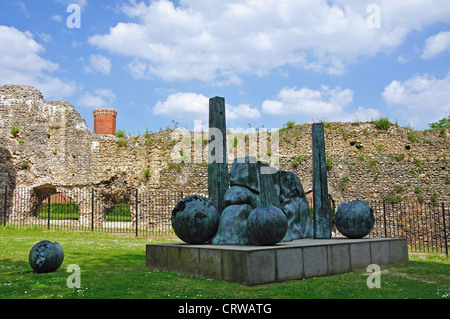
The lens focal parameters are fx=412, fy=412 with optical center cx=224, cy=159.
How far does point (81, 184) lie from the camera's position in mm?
21953

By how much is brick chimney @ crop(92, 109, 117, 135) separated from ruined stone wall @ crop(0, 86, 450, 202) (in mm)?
15359

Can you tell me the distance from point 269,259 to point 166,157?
15969mm

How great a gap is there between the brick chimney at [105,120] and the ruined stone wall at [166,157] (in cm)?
1536

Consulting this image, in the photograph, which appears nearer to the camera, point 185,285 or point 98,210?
point 185,285

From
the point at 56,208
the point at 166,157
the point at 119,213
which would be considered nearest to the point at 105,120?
the point at 119,213

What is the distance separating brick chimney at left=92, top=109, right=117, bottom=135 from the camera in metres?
38.2

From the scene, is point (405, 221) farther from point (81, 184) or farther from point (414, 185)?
point (81, 184)

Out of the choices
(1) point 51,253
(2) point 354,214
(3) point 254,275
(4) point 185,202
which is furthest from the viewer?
(2) point 354,214

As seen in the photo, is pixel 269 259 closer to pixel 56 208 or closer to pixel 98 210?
pixel 98 210

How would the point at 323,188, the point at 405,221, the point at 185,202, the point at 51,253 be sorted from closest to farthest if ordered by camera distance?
1. the point at 51,253
2. the point at 185,202
3. the point at 323,188
4. the point at 405,221

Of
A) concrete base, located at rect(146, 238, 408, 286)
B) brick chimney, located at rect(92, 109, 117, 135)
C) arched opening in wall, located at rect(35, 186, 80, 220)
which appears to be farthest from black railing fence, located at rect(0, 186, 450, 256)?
A: brick chimney, located at rect(92, 109, 117, 135)

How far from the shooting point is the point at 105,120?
3888 cm

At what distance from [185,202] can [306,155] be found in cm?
1352
